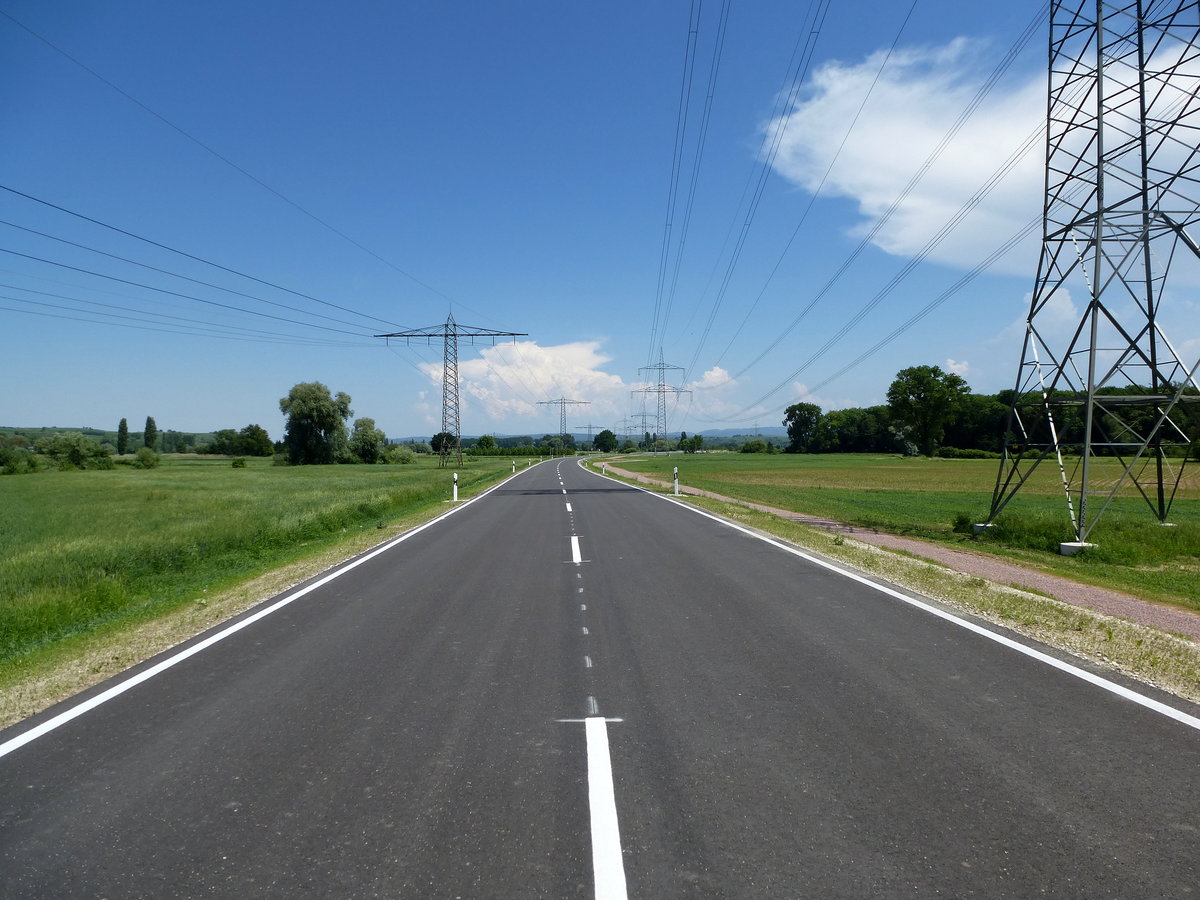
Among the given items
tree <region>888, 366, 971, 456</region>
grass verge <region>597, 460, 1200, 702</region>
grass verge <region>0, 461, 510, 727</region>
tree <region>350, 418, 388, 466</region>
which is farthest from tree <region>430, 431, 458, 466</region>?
tree <region>888, 366, 971, 456</region>

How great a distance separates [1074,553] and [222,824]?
16468mm

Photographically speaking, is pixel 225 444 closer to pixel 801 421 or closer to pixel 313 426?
pixel 313 426

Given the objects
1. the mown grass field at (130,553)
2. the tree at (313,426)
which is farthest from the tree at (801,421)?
the mown grass field at (130,553)

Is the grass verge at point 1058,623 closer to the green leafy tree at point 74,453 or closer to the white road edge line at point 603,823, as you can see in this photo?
the white road edge line at point 603,823

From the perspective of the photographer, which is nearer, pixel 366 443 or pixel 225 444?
pixel 366 443

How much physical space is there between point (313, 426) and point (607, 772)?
89225 millimetres

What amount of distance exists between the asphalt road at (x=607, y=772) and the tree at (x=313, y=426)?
83.9 m

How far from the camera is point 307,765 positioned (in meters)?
4.10

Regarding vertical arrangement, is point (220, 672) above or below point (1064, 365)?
below

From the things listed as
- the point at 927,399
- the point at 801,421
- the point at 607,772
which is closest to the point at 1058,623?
the point at 607,772

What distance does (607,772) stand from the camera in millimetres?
3914

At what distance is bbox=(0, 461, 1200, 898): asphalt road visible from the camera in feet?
9.96

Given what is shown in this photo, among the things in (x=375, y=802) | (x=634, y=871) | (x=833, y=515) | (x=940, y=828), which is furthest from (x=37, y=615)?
(x=833, y=515)

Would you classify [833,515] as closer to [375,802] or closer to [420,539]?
[420,539]
